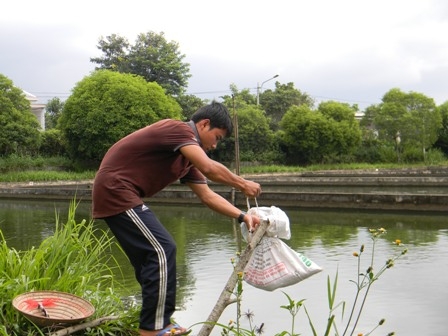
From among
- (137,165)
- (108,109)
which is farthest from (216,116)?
(108,109)

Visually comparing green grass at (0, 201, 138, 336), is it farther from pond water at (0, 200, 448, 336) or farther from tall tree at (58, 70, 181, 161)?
tall tree at (58, 70, 181, 161)

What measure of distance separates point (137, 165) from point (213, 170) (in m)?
0.33

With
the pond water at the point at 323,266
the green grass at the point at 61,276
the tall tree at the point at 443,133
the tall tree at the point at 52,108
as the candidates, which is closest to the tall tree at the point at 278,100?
the tall tree at the point at 443,133

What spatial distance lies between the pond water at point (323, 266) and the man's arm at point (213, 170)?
3.09 feet

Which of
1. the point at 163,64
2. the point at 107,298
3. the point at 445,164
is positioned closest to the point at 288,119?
the point at 163,64

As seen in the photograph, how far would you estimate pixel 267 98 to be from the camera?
37.4m

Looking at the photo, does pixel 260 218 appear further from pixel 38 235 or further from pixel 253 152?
pixel 253 152

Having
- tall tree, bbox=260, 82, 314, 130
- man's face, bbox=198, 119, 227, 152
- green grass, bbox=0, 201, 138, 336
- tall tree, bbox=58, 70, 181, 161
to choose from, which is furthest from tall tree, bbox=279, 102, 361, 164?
man's face, bbox=198, 119, 227, 152

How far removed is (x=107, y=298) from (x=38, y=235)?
6.46 m

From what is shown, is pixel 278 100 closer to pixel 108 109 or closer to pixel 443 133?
pixel 443 133

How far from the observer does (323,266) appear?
6.34m

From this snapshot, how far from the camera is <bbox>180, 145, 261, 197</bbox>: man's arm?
8.12ft

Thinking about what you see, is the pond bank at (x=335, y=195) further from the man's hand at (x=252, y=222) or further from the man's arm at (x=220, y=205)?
the man's hand at (x=252, y=222)

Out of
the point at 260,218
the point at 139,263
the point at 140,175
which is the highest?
the point at 140,175
